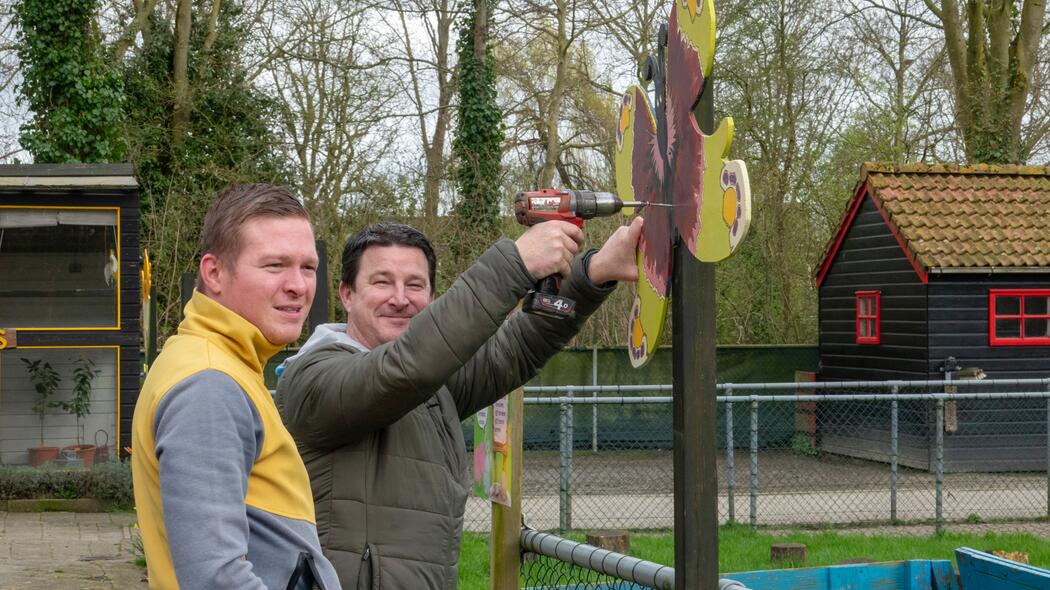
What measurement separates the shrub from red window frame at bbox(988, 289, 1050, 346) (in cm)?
1147

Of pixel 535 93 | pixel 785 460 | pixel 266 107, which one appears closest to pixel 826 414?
pixel 785 460

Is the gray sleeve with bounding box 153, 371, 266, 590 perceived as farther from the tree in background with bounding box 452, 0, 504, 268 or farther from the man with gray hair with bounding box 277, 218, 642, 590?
the tree in background with bounding box 452, 0, 504, 268

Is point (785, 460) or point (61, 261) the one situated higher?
point (61, 261)

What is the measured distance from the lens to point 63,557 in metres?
10.3

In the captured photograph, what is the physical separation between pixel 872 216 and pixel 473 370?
1560cm

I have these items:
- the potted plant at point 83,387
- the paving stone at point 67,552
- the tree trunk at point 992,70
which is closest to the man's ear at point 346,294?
the paving stone at point 67,552

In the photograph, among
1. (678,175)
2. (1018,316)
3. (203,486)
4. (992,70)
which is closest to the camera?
(203,486)

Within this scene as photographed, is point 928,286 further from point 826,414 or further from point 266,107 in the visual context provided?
point 266,107

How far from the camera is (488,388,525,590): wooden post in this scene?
5.00 metres

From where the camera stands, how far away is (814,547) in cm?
986

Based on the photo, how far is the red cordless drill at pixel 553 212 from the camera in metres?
2.61

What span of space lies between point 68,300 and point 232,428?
15.6 m

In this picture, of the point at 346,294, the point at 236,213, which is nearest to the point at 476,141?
the point at 346,294

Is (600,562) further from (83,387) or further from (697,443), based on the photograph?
(83,387)
